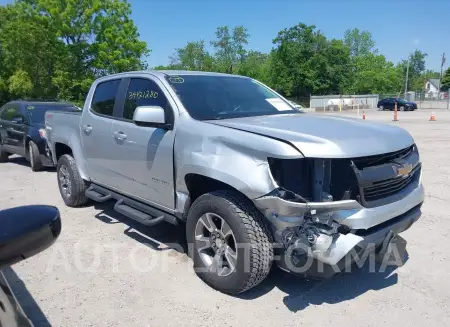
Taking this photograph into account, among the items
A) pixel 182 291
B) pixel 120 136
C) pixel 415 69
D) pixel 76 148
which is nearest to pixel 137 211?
pixel 120 136

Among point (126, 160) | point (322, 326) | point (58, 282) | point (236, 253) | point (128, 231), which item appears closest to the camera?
point (322, 326)

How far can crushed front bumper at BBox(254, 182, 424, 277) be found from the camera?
104 inches

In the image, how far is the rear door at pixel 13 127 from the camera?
9078mm

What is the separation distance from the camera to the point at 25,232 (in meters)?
1.27

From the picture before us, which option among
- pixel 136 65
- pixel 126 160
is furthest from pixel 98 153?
pixel 136 65

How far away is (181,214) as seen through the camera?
3.62 meters

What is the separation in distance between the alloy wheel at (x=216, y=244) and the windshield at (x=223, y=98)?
3.25 feet

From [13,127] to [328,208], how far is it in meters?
9.01

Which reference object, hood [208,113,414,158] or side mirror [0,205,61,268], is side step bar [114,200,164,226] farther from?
side mirror [0,205,61,268]

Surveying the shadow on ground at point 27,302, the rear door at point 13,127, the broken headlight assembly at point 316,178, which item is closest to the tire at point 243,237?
the broken headlight assembly at point 316,178

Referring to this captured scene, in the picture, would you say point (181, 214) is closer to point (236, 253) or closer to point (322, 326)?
point (236, 253)

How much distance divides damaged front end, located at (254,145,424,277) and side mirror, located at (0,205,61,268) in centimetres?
164

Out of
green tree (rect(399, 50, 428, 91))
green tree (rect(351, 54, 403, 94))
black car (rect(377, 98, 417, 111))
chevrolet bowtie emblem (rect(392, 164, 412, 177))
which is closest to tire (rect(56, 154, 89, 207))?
chevrolet bowtie emblem (rect(392, 164, 412, 177))

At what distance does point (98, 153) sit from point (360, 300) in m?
3.41
